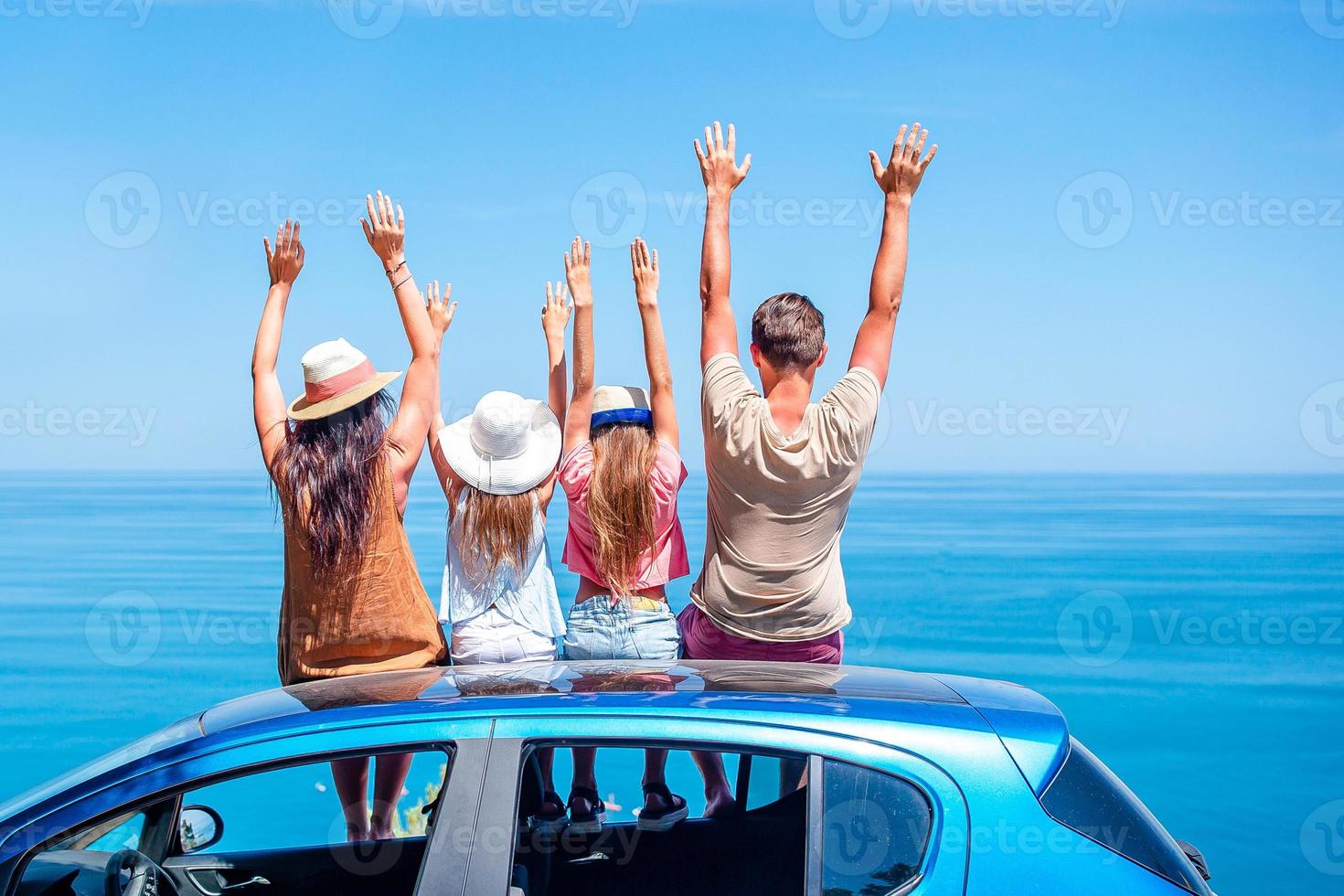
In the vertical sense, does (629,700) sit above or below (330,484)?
below

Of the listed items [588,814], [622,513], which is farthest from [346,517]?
[588,814]

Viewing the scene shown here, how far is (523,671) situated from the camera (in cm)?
280

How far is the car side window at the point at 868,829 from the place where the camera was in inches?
87.9

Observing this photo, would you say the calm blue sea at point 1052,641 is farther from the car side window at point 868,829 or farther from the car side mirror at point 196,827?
the car side window at point 868,829

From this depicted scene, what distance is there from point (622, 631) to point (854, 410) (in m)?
1.11

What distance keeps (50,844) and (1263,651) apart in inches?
977

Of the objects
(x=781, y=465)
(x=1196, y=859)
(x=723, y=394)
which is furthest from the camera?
(x=723, y=394)

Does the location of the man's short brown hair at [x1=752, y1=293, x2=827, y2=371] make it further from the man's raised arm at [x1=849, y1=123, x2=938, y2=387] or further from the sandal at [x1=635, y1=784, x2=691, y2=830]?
the sandal at [x1=635, y1=784, x2=691, y2=830]

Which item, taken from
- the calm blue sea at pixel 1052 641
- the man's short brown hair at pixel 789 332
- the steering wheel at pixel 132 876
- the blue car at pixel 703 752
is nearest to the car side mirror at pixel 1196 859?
the blue car at pixel 703 752

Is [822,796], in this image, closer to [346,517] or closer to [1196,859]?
[1196,859]

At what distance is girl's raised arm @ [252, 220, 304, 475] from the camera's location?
381cm

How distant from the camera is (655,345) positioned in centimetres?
411

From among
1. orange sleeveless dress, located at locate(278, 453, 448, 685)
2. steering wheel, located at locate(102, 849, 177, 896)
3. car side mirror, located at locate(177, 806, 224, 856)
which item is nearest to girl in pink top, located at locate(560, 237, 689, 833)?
orange sleeveless dress, located at locate(278, 453, 448, 685)

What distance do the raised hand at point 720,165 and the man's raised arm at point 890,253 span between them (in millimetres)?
515
